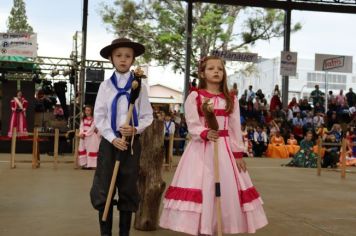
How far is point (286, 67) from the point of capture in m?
24.5

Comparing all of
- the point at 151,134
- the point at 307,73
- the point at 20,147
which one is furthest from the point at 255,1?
the point at 307,73

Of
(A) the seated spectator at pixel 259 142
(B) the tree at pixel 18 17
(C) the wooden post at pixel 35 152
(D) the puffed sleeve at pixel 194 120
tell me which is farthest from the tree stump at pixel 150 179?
(B) the tree at pixel 18 17

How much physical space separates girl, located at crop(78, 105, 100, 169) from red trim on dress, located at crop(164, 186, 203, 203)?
26.5 feet

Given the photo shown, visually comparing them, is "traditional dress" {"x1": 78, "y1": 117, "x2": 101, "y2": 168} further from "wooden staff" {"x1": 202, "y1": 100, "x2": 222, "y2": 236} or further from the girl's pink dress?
"wooden staff" {"x1": 202, "y1": 100, "x2": 222, "y2": 236}

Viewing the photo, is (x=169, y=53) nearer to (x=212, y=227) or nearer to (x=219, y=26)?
(x=219, y=26)

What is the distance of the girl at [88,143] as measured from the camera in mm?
12492

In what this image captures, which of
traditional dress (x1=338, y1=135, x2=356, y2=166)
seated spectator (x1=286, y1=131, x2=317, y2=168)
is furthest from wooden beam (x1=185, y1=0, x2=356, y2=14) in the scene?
seated spectator (x1=286, y1=131, x2=317, y2=168)

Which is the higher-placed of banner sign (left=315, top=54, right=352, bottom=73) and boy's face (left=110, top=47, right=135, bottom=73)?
banner sign (left=315, top=54, right=352, bottom=73)

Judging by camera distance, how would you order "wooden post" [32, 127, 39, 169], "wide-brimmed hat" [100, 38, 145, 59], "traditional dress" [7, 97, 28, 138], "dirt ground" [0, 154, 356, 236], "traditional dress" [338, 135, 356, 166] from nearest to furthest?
"wide-brimmed hat" [100, 38, 145, 59]
"dirt ground" [0, 154, 356, 236]
"wooden post" [32, 127, 39, 169]
"traditional dress" [338, 135, 356, 166]
"traditional dress" [7, 97, 28, 138]

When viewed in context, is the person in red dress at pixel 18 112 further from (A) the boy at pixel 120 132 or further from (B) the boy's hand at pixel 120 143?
(B) the boy's hand at pixel 120 143

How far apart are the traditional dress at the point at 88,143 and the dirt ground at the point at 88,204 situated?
2.49ft

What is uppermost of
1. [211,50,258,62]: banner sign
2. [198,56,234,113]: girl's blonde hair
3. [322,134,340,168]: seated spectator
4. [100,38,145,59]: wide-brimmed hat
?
[211,50,258,62]: banner sign

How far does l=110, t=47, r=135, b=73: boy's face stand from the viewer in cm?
441

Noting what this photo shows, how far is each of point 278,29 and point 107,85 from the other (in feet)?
Result: 85.3
